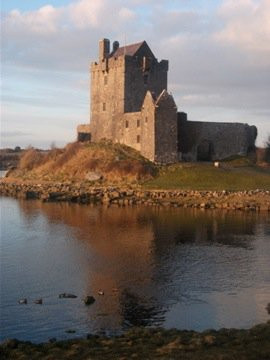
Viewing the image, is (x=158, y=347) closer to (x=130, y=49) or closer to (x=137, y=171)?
(x=137, y=171)

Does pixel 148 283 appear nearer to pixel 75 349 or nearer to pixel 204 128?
pixel 75 349

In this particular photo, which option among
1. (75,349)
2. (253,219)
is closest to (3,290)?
(75,349)

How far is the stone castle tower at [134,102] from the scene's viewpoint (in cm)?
6038

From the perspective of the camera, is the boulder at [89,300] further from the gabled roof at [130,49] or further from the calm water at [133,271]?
the gabled roof at [130,49]

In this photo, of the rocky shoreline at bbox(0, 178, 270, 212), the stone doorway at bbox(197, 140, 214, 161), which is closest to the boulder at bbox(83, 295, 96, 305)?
the rocky shoreline at bbox(0, 178, 270, 212)

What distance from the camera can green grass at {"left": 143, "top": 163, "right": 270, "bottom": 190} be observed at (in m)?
56.2

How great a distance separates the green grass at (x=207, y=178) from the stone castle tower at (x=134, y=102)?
8.07ft

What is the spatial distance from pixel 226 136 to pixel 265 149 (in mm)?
5723

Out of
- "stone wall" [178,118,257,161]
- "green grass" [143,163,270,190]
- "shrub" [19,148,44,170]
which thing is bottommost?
"green grass" [143,163,270,190]

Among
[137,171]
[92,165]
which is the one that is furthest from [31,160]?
[137,171]

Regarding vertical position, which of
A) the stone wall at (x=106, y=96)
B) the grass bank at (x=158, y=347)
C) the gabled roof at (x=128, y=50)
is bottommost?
the grass bank at (x=158, y=347)

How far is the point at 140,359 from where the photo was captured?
577 inches

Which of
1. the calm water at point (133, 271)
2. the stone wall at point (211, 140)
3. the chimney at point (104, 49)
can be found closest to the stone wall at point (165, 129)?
the stone wall at point (211, 140)

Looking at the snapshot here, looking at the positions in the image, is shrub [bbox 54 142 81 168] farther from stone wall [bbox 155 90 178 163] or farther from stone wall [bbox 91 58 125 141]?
stone wall [bbox 155 90 178 163]
